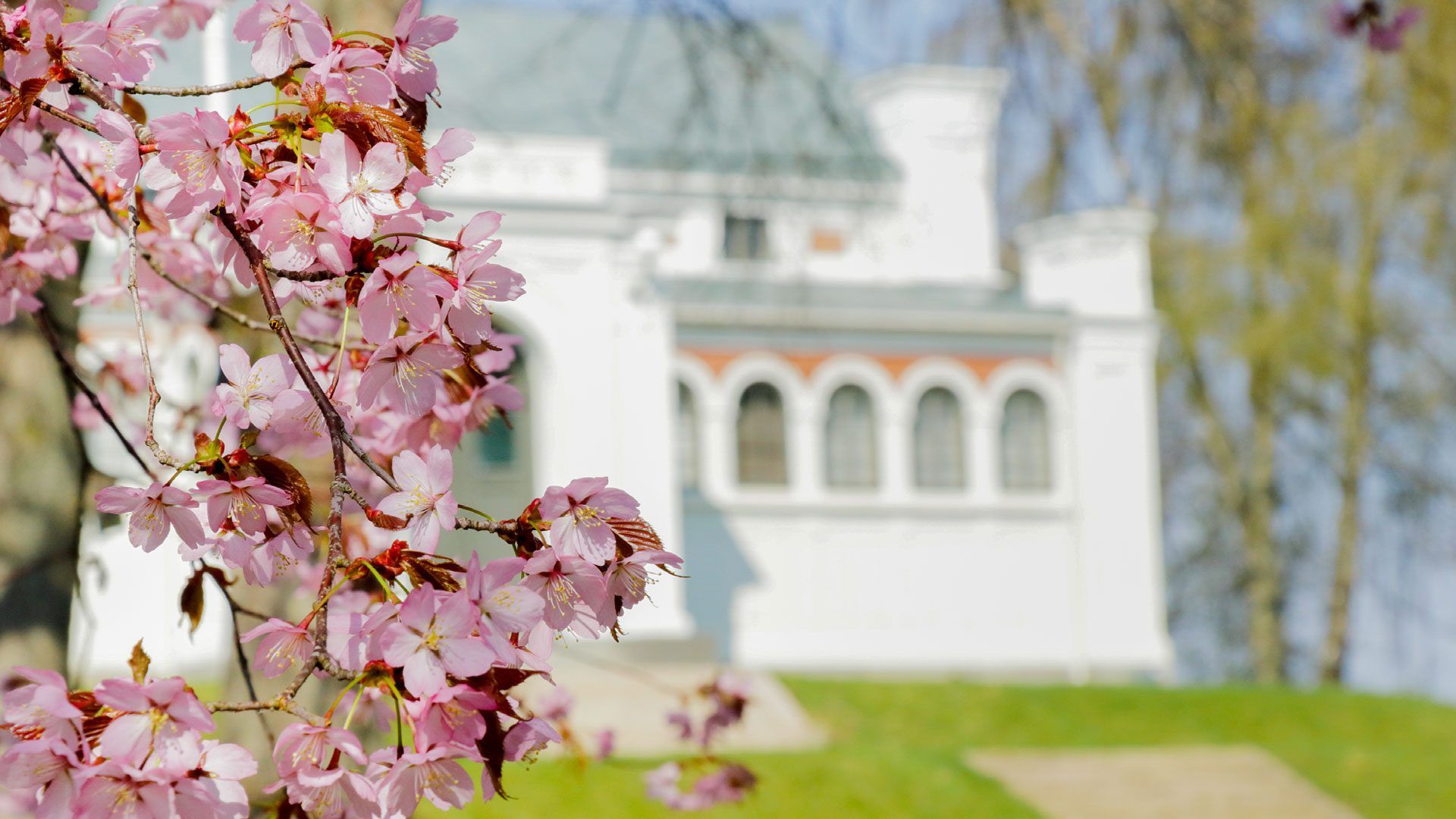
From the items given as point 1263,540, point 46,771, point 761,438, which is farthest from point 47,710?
point 1263,540

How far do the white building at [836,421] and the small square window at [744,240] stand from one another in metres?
0.05

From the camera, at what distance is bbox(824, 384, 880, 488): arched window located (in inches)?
854

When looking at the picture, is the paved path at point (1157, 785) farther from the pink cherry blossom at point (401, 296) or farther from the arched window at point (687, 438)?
the pink cherry blossom at point (401, 296)

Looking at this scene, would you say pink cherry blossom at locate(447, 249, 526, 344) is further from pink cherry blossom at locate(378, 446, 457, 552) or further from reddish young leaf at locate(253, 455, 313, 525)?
reddish young leaf at locate(253, 455, 313, 525)

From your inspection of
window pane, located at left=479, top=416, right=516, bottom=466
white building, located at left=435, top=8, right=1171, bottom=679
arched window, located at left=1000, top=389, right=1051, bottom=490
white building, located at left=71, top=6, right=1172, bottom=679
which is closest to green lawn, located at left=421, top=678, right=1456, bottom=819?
white building, located at left=71, top=6, right=1172, bottom=679

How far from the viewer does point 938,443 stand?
72.7 feet

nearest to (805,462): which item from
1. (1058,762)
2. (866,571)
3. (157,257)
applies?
(866,571)

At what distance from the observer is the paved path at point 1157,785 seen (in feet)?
36.8

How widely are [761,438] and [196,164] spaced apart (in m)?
19.9

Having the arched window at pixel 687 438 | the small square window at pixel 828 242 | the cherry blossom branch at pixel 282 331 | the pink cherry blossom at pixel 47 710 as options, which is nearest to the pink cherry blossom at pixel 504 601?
the cherry blossom branch at pixel 282 331

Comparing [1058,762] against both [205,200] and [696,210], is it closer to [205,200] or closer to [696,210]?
[205,200]

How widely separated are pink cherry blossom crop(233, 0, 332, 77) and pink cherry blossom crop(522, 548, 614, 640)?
0.53 metres

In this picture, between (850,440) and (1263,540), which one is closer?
(850,440)

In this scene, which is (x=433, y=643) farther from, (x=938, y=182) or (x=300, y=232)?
(x=938, y=182)
